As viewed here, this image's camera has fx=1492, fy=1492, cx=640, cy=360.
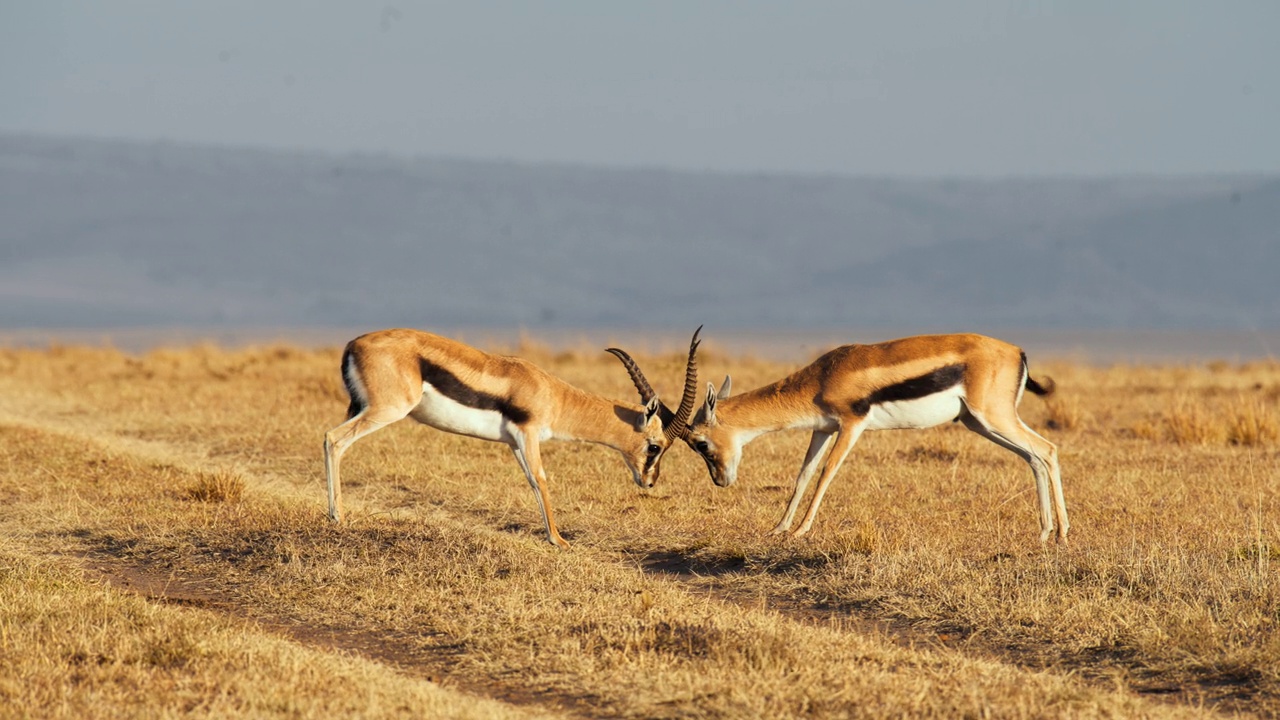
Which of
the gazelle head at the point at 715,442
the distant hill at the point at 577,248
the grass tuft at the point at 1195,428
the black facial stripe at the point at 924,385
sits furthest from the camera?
the distant hill at the point at 577,248

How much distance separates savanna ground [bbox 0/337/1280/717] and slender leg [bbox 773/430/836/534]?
0.24 meters

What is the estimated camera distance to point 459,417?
419 inches

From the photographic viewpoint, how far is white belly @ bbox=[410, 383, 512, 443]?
1061 cm

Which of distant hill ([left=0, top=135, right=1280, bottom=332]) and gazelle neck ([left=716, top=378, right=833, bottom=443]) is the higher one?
distant hill ([left=0, top=135, right=1280, bottom=332])

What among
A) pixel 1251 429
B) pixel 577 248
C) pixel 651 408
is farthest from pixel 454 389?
pixel 577 248

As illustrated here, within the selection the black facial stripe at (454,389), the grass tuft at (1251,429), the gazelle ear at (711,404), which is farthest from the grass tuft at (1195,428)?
the black facial stripe at (454,389)

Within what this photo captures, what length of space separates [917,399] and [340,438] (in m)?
4.19

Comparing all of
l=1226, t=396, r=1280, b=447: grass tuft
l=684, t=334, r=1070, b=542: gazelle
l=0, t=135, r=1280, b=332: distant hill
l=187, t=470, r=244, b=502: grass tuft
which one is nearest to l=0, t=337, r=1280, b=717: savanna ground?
l=187, t=470, r=244, b=502: grass tuft

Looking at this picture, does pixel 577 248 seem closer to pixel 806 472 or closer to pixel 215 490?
pixel 215 490

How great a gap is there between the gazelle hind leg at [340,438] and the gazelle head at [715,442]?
2.22 metres

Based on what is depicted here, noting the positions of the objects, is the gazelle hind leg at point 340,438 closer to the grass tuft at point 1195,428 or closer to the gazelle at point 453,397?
the gazelle at point 453,397

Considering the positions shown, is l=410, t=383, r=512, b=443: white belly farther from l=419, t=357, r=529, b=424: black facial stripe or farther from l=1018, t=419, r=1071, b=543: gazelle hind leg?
l=1018, t=419, r=1071, b=543: gazelle hind leg

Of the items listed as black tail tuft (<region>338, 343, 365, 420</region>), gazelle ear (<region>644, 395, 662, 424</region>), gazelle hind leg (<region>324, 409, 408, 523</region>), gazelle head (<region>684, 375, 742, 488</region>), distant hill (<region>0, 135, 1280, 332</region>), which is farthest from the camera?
distant hill (<region>0, 135, 1280, 332</region>)

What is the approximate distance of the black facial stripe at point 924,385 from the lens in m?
10.6
